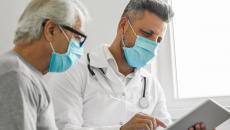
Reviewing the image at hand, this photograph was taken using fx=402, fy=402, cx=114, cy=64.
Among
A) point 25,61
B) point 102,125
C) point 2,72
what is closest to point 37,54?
point 25,61

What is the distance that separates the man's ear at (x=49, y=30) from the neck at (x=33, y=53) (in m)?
0.04

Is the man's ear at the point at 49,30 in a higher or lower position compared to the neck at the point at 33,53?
higher

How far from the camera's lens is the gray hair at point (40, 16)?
4.83 feet

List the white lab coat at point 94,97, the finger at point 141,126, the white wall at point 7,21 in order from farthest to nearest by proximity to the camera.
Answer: the white wall at point 7,21, the white lab coat at point 94,97, the finger at point 141,126

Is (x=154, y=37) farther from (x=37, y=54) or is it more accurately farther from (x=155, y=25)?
(x=37, y=54)

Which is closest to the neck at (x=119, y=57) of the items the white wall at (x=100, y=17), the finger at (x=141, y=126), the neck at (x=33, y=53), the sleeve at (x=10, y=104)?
the white wall at (x=100, y=17)

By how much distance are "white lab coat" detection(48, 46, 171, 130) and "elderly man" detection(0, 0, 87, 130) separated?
28 cm

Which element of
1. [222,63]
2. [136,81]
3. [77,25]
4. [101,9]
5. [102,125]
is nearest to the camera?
[77,25]

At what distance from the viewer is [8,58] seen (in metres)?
1.38

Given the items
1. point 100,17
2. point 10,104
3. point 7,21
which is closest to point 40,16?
point 10,104

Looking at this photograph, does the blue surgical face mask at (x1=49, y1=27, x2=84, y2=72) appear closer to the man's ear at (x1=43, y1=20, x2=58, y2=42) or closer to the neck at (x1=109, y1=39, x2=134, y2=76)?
the man's ear at (x1=43, y1=20, x2=58, y2=42)

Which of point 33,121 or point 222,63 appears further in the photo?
point 222,63

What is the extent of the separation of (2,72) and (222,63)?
177 cm

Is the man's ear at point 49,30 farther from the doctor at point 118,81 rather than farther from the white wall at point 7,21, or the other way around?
the white wall at point 7,21
